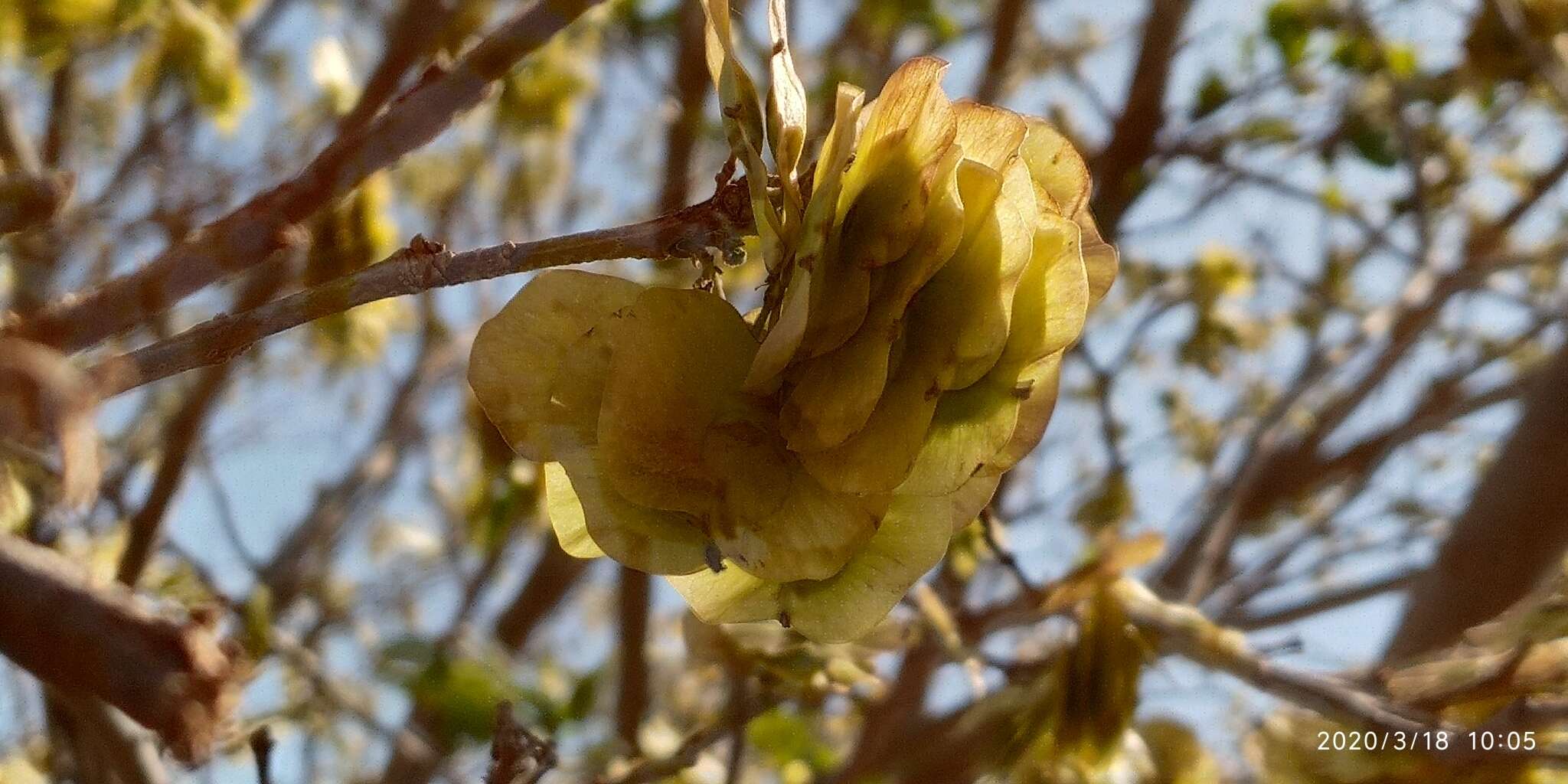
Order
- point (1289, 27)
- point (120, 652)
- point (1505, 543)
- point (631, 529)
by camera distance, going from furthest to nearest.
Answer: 1. point (1289, 27)
2. point (1505, 543)
3. point (631, 529)
4. point (120, 652)

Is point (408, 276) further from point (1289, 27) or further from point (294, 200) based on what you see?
point (1289, 27)

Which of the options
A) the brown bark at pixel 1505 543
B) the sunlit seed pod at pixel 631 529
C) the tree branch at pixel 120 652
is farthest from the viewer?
the brown bark at pixel 1505 543

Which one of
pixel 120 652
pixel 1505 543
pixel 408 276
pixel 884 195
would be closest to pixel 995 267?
pixel 884 195

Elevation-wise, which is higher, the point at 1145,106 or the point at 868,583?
the point at 1145,106

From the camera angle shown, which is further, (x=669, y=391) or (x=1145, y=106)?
(x=1145, y=106)

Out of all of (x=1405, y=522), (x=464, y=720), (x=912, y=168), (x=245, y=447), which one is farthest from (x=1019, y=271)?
(x=245, y=447)

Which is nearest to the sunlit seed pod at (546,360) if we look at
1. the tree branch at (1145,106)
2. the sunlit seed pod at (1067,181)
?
the sunlit seed pod at (1067,181)

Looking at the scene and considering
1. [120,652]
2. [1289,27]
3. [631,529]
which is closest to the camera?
[120,652]

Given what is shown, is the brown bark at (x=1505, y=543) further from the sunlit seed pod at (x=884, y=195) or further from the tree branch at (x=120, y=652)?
the tree branch at (x=120, y=652)
